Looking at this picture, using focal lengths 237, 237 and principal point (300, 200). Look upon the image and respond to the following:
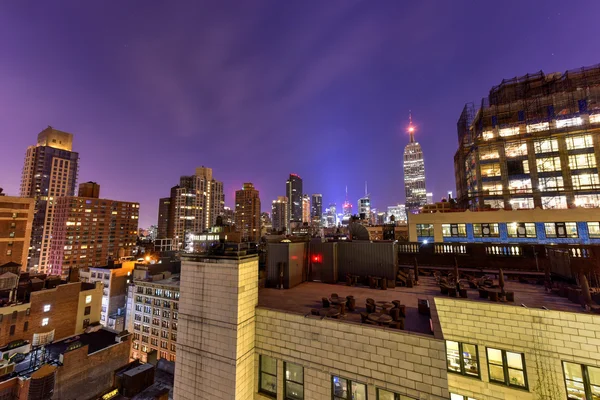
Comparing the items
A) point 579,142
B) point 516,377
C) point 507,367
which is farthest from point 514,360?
point 579,142

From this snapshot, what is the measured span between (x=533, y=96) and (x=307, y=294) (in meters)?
80.5

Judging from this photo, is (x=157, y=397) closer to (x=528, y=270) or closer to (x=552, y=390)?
(x=552, y=390)

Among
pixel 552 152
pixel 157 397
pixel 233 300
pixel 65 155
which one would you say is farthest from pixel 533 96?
pixel 65 155

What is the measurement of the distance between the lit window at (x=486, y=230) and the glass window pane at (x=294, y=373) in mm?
39640

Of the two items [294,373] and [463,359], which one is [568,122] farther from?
[294,373]

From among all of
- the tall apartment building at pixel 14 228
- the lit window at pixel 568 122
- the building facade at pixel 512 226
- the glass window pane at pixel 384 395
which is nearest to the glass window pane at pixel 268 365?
the glass window pane at pixel 384 395

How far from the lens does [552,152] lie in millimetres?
54469

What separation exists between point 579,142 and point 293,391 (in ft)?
253

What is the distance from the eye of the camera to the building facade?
108 ft

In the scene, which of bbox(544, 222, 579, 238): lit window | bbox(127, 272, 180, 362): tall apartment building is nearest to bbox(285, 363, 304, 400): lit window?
bbox(544, 222, 579, 238): lit window

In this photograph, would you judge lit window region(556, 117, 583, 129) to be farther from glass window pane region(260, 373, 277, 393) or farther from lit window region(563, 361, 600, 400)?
glass window pane region(260, 373, 277, 393)

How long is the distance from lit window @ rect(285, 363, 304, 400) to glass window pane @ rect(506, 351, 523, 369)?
974 cm

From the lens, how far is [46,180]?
133m

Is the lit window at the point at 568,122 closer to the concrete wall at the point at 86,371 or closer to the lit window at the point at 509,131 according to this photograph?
→ the lit window at the point at 509,131
